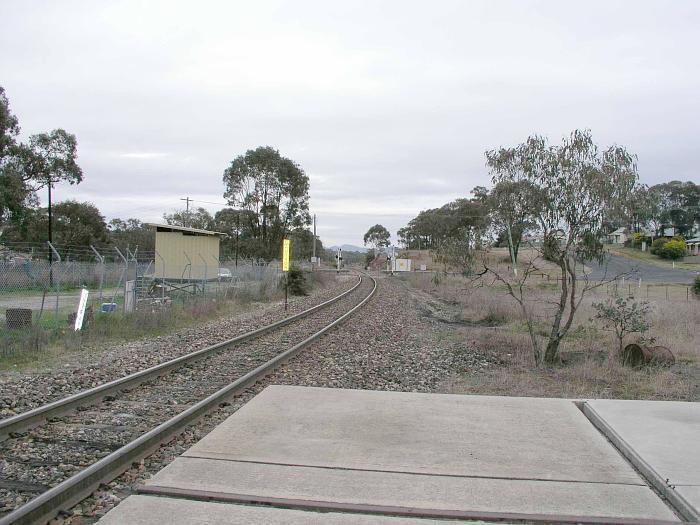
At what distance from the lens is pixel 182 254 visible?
89.6 feet

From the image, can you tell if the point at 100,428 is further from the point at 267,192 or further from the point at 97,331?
the point at 267,192

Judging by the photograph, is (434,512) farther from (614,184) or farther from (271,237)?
(271,237)

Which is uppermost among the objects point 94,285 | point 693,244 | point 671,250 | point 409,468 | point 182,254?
point 693,244

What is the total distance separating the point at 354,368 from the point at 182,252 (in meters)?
18.3

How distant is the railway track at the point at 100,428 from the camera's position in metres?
4.79

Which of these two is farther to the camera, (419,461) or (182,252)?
(182,252)

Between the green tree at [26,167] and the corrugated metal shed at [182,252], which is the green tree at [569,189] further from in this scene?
the green tree at [26,167]

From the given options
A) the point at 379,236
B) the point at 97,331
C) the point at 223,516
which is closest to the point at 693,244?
the point at 379,236

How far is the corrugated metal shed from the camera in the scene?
1033 inches

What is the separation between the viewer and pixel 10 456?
5688 mm

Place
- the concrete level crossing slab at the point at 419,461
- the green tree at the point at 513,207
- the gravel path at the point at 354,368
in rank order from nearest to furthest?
the concrete level crossing slab at the point at 419,461, the gravel path at the point at 354,368, the green tree at the point at 513,207

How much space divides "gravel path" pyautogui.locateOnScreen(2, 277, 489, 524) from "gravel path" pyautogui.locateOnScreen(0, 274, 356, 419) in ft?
8.16

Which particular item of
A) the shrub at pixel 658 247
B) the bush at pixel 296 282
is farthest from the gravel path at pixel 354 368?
the shrub at pixel 658 247

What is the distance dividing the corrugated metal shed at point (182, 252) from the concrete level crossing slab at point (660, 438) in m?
20.3
